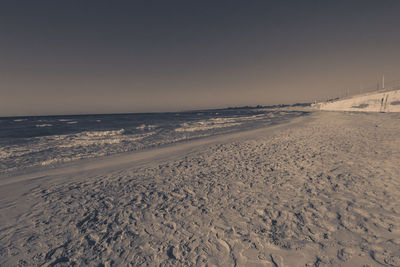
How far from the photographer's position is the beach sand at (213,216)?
11.1 ft

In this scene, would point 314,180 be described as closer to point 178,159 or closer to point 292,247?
point 292,247

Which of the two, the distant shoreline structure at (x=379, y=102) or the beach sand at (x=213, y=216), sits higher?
the distant shoreline structure at (x=379, y=102)

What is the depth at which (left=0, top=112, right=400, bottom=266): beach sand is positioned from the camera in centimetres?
338

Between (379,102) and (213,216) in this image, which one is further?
(379,102)

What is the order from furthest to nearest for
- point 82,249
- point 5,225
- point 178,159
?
point 178,159 < point 5,225 < point 82,249

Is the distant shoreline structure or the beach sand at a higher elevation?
the distant shoreline structure

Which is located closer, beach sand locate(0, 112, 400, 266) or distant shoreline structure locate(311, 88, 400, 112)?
beach sand locate(0, 112, 400, 266)

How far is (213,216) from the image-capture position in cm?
460

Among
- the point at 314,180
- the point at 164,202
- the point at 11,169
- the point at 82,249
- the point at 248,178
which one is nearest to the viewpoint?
the point at 82,249

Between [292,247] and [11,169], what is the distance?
41.8ft

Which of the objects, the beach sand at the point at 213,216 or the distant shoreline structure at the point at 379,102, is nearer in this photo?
the beach sand at the point at 213,216

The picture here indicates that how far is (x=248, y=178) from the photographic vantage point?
684 cm

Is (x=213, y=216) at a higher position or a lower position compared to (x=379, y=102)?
lower

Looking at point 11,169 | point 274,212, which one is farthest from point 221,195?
point 11,169
